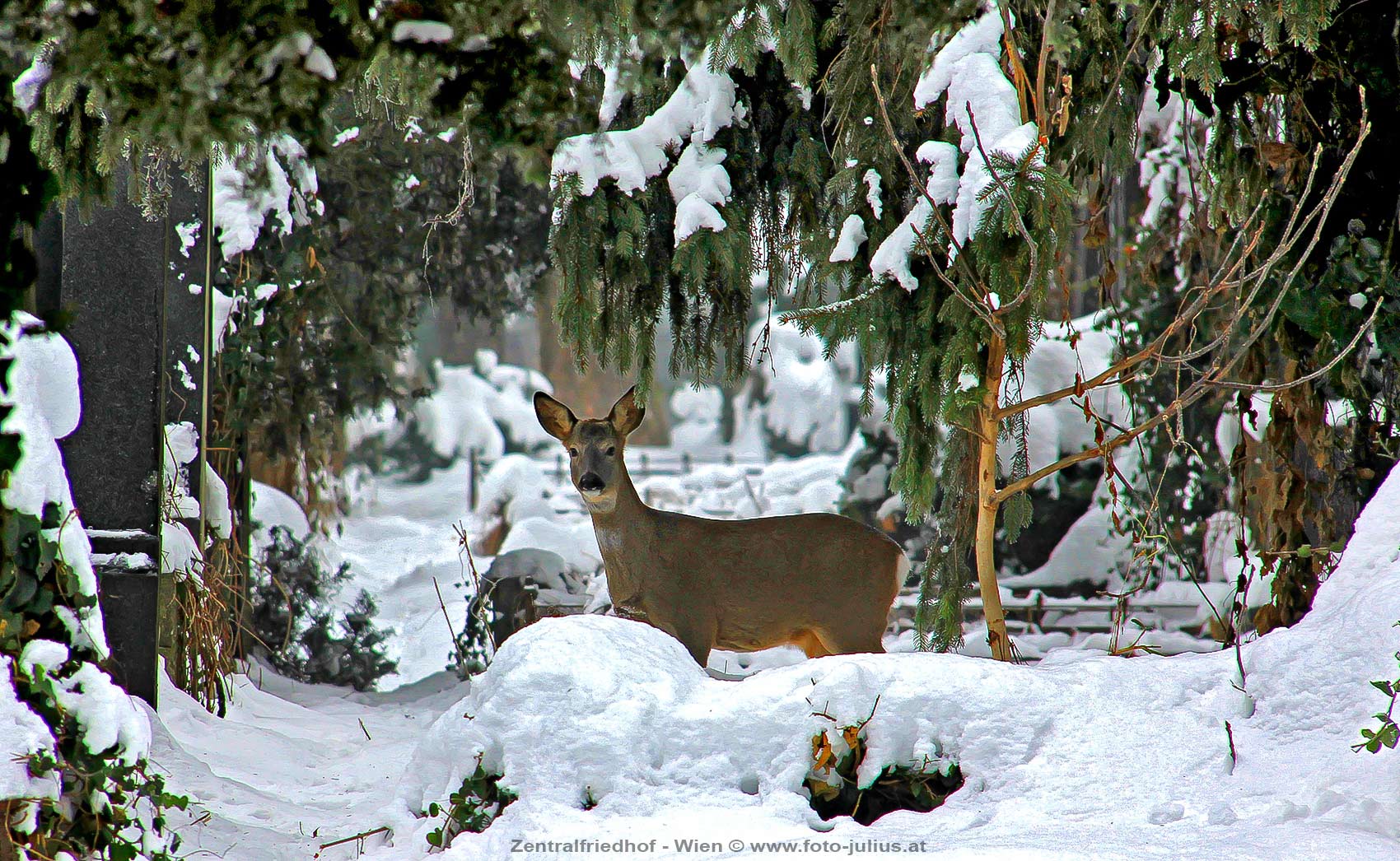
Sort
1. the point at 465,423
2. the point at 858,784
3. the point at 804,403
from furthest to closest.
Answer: the point at 804,403, the point at 465,423, the point at 858,784

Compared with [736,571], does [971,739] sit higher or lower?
lower

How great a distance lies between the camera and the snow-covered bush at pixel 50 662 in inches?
119

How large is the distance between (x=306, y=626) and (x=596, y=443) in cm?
432

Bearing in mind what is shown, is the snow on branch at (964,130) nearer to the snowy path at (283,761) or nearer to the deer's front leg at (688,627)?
the deer's front leg at (688,627)

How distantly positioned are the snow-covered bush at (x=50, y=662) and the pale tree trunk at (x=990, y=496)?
9.61 ft

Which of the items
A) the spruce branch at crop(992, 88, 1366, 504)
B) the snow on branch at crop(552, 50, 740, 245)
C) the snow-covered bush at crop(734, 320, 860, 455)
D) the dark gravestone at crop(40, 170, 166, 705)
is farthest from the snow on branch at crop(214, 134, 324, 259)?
the snow-covered bush at crop(734, 320, 860, 455)

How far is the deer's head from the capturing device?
5.15 meters

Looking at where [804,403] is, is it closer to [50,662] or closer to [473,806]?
[473,806]

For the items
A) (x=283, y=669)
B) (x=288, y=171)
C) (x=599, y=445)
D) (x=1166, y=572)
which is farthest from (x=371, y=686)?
(x=1166, y=572)

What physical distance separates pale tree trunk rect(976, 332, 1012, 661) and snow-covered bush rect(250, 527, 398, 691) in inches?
198

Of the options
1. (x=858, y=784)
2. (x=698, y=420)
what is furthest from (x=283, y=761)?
(x=698, y=420)

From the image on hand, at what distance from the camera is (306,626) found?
28.2 feet

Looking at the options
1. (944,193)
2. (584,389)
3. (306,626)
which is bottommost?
(306,626)

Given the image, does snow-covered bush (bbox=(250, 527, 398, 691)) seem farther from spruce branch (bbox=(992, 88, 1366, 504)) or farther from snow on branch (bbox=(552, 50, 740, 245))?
spruce branch (bbox=(992, 88, 1366, 504))
